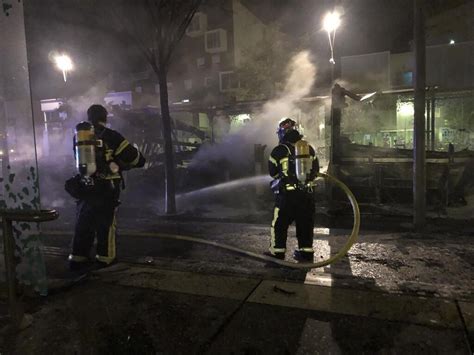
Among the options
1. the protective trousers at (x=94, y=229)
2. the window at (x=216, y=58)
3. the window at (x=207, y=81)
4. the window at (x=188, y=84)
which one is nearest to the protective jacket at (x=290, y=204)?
the protective trousers at (x=94, y=229)

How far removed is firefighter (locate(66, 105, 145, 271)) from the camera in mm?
4117

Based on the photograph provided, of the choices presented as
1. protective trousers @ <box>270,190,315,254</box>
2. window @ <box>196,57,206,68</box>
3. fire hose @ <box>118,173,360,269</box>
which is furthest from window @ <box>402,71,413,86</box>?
protective trousers @ <box>270,190,315,254</box>

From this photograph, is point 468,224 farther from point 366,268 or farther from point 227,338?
point 227,338

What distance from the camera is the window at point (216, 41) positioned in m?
25.0

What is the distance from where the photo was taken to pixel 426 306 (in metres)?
2.96

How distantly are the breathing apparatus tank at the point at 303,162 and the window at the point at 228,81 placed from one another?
66.8 ft

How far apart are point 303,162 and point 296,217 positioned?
27.4 inches

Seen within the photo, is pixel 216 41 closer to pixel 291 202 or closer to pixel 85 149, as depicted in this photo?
pixel 291 202

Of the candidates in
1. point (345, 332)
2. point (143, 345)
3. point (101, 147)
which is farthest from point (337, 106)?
point (143, 345)

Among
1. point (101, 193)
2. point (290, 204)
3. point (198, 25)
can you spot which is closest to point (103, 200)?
point (101, 193)

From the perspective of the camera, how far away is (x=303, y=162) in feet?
13.1

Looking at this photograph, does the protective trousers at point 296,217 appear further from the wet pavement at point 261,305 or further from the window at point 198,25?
the window at point 198,25

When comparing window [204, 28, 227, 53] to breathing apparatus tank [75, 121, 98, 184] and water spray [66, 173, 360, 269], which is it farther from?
breathing apparatus tank [75, 121, 98, 184]

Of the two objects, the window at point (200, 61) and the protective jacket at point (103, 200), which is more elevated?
the window at point (200, 61)
